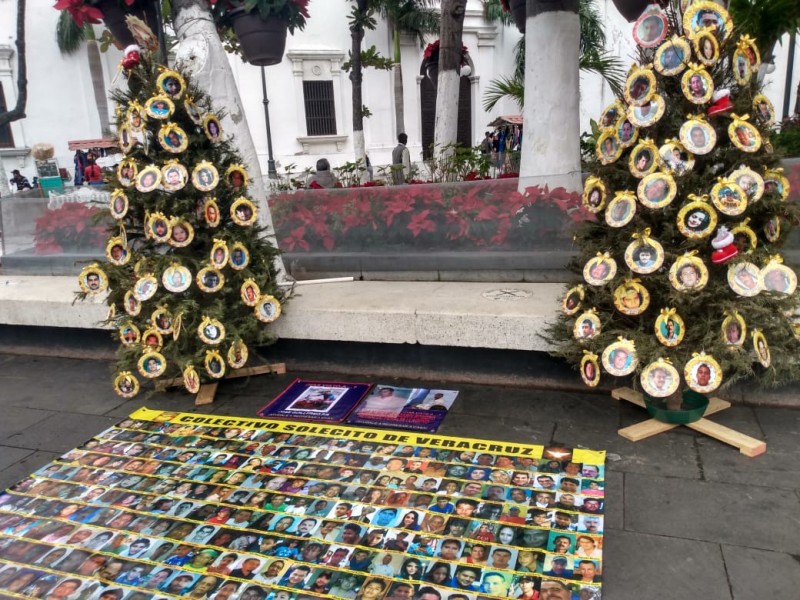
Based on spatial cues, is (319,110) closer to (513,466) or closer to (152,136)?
(152,136)

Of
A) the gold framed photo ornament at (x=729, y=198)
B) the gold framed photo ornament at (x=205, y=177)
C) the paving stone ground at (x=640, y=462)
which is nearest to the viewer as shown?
the paving stone ground at (x=640, y=462)

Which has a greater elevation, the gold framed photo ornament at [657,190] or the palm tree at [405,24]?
the palm tree at [405,24]

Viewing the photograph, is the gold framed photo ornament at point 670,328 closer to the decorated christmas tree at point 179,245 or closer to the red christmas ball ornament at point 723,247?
the red christmas ball ornament at point 723,247

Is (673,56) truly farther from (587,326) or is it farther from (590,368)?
(590,368)

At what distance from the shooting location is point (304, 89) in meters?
19.4

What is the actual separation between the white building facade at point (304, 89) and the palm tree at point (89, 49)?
0.18 m

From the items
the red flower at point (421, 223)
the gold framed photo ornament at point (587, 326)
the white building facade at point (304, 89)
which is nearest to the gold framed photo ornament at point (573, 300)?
the gold framed photo ornament at point (587, 326)

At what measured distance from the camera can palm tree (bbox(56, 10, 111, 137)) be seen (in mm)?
18984

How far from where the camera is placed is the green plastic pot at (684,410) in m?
2.96

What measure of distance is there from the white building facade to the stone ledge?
47.9ft

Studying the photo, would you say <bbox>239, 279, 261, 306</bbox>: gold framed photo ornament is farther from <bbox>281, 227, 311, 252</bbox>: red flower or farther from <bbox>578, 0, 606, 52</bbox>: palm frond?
<bbox>578, 0, 606, 52</bbox>: palm frond

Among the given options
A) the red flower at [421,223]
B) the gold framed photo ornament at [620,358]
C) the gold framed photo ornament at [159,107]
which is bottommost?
the gold framed photo ornament at [620,358]

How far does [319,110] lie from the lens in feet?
64.8

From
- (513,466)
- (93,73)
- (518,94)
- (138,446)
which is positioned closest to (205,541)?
(138,446)
